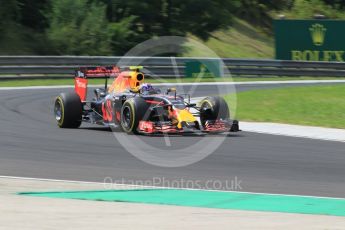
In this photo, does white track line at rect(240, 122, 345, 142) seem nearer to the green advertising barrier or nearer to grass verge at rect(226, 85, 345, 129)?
grass verge at rect(226, 85, 345, 129)

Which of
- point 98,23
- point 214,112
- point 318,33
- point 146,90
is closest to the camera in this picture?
point 214,112

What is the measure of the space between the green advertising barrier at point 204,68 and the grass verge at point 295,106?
680cm

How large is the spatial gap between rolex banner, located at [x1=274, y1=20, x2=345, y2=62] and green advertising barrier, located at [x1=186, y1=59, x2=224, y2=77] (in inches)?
179

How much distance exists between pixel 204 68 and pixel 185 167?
2260 cm

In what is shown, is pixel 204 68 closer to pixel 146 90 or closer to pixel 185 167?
pixel 146 90

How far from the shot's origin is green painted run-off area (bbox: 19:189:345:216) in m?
9.23

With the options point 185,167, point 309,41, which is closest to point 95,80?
point 309,41

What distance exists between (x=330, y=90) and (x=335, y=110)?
6.07 metres

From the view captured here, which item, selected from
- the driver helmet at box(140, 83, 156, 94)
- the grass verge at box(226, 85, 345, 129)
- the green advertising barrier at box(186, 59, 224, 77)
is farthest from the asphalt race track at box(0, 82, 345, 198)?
the green advertising barrier at box(186, 59, 224, 77)

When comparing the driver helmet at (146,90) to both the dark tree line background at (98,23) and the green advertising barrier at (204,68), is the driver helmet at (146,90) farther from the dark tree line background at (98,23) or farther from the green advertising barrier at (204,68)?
the dark tree line background at (98,23)

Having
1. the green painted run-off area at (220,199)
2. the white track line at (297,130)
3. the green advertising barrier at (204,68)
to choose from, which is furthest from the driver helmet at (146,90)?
the green advertising barrier at (204,68)

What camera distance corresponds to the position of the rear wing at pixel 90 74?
17.3 metres

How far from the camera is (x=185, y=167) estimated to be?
12.2 meters

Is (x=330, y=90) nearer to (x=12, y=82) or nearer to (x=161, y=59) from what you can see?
(x=161, y=59)
